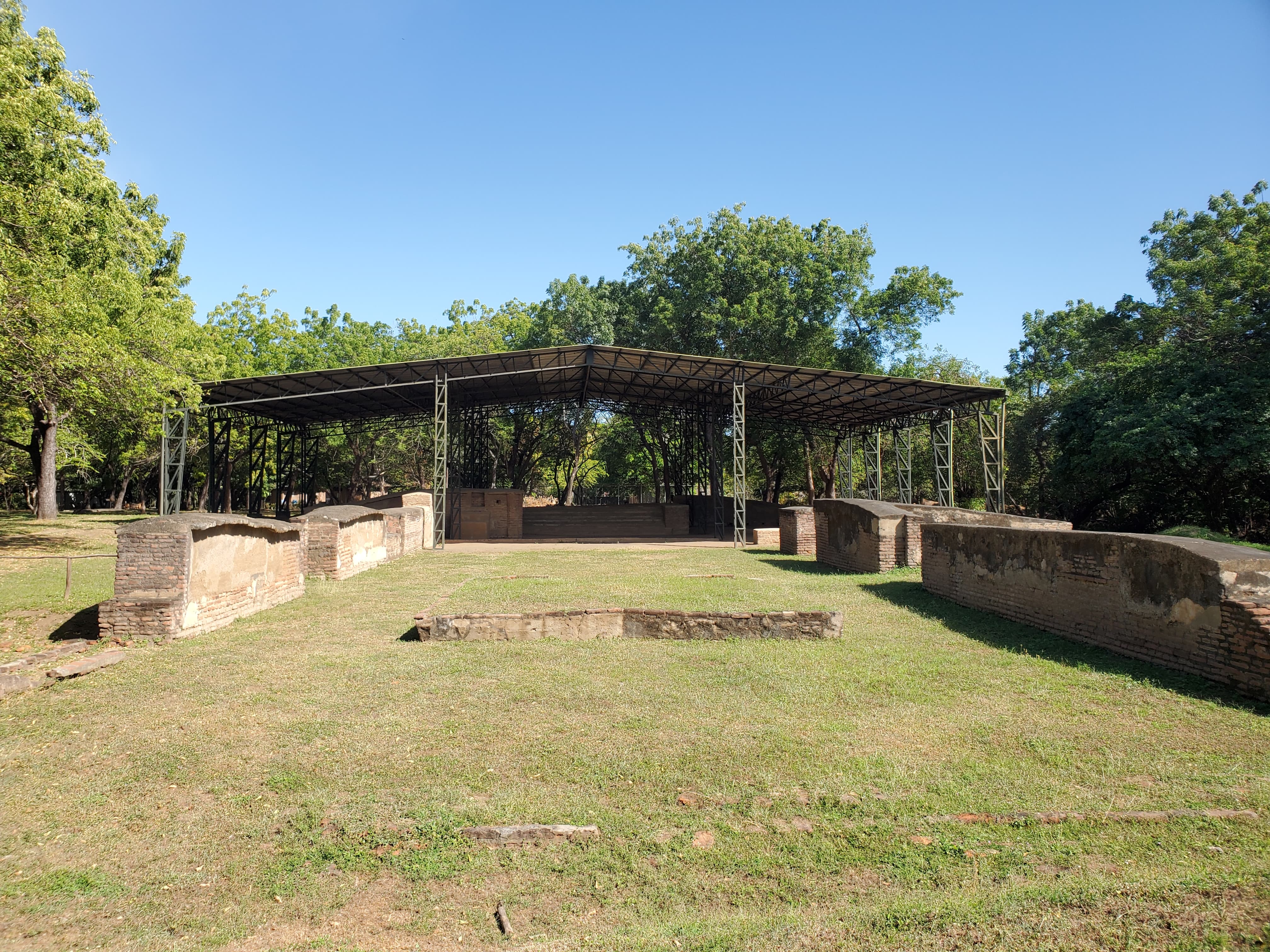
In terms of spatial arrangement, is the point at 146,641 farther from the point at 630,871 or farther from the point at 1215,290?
the point at 1215,290

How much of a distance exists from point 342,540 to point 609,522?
58.4 ft

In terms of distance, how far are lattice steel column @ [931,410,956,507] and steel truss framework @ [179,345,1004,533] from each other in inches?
5.9

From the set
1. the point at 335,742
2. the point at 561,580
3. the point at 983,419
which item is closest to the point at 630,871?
the point at 335,742

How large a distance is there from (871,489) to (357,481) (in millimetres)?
26022

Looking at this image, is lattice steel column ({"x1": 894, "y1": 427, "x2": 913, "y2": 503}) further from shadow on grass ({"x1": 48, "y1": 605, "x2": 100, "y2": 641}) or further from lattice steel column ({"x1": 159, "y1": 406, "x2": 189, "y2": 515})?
shadow on grass ({"x1": 48, "y1": 605, "x2": 100, "y2": 641})

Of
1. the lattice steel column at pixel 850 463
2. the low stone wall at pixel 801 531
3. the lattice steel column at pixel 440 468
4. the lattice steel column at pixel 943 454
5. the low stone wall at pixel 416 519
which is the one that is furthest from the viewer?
the lattice steel column at pixel 850 463

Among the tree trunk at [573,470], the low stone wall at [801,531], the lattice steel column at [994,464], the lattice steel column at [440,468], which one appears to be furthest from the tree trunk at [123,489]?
the lattice steel column at [994,464]

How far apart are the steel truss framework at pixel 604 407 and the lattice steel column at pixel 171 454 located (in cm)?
40

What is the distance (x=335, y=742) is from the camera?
175 inches

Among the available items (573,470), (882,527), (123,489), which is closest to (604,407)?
(573,470)

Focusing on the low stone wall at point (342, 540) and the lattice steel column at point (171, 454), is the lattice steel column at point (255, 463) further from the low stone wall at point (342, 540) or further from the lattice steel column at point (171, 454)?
the low stone wall at point (342, 540)

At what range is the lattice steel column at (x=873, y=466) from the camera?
96.5 ft

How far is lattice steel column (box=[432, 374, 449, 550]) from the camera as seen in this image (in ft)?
68.8

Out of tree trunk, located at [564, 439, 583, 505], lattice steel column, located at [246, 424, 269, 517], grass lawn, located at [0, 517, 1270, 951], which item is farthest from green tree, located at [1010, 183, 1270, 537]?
lattice steel column, located at [246, 424, 269, 517]
